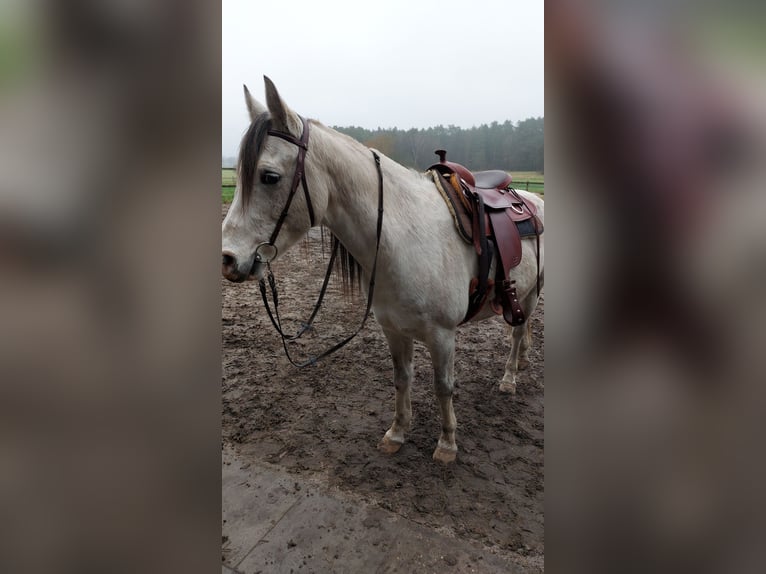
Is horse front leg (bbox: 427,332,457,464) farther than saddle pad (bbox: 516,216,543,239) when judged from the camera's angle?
No

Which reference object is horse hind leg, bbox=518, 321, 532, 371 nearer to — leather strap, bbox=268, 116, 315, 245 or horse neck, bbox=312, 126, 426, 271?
horse neck, bbox=312, 126, 426, 271

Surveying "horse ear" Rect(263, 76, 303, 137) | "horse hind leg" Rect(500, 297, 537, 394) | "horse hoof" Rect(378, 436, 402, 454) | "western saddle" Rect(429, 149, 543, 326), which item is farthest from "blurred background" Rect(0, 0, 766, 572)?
"horse hind leg" Rect(500, 297, 537, 394)

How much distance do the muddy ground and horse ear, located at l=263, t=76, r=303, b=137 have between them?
619 millimetres

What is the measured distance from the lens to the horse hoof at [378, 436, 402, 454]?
2357mm

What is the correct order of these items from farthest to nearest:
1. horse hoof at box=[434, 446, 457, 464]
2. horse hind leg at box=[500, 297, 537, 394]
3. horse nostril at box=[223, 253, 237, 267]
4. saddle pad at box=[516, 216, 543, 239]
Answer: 1. horse hind leg at box=[500, 297, 537, 394]
2. saddle pad at box=[516, 216, 543, 239]
3. horse hoof at box=[434, 446, 457, 464]
4. horse nostril at box=[223, 253, 237, 267]
